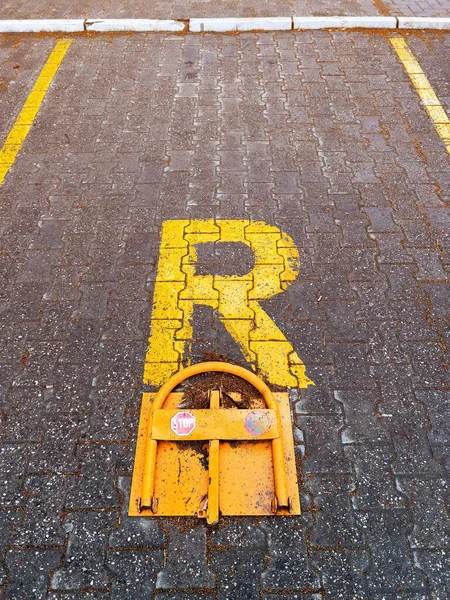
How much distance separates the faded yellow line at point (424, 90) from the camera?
5562 millimetres

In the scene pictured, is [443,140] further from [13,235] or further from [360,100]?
[13,235]

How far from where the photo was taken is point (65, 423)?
3133 mm

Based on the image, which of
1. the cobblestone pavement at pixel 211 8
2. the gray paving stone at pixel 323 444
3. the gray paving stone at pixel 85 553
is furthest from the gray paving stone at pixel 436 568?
the cobblestone pavement at pixel 211 8

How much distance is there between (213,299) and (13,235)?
76.9 inches

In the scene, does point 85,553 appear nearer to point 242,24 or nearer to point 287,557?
point 287,557

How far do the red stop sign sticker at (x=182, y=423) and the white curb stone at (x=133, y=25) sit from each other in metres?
6.60

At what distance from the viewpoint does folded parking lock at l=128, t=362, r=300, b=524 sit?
2748mm

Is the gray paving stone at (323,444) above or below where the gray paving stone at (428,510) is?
above

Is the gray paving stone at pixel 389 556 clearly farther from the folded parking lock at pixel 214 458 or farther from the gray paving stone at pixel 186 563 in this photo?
the gray paving stone at pixel 186 563

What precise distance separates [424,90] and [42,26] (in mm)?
5640

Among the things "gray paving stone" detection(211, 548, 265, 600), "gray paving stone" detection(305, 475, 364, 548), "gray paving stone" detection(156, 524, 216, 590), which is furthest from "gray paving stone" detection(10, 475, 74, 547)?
"gray paving stone" detection(305, 475, 364, 548)

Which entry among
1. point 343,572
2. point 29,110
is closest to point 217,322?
point 343,572

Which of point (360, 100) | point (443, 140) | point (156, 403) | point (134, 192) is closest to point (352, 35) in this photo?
point (360, 100)

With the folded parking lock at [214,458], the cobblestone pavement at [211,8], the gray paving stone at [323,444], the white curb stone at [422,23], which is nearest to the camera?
the folded parking lock at [214,458]
